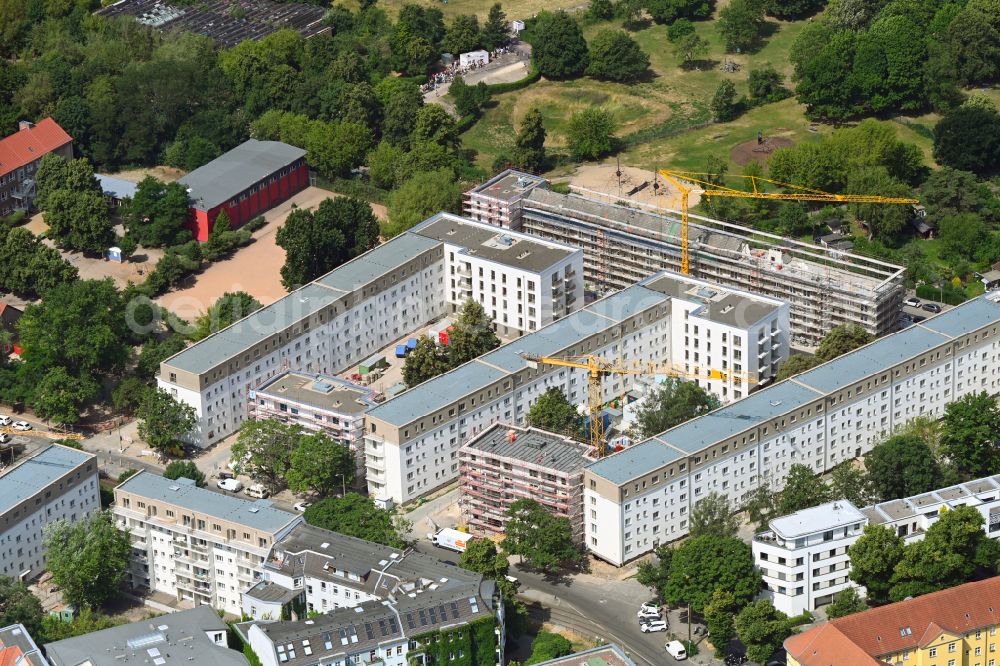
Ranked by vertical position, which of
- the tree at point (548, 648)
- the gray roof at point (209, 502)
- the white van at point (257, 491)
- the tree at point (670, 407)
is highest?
the gray roof at point (209, 502)

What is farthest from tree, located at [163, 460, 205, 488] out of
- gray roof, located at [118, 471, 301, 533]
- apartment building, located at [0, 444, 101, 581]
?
apartment building, located at [0, 444, 101, 581]

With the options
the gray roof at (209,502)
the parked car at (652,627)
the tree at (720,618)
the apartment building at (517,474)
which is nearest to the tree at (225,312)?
the gray roof at (209,502)

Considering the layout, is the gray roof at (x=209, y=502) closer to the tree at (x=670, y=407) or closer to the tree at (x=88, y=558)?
the tree at (x=88, y=558)

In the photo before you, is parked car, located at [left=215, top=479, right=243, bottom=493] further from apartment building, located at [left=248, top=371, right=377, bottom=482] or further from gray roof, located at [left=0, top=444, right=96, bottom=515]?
gray roof, located at [left=0, top=444, right=96, bottom=515]

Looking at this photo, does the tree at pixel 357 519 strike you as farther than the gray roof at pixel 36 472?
No

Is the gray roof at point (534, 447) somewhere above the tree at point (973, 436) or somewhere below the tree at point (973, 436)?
above

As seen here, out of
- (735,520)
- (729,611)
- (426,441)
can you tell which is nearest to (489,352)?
(426,441)

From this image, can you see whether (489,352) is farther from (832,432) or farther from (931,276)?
(931,276)
